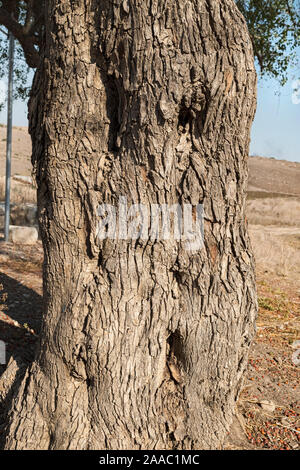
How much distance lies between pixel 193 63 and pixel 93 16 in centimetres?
63

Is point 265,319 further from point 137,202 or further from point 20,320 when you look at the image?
point 137,202

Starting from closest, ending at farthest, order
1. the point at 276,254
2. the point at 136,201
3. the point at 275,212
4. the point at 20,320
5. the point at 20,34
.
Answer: the point at 136,201 → the point at 20,320 → the point at 20,34 → the point at 276,254 → the point at 275,212

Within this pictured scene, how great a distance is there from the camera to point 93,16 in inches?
87.1

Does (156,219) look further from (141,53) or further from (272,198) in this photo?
(272,198)

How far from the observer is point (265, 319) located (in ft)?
15.5

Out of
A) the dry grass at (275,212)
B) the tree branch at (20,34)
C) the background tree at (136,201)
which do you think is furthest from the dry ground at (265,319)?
the tree branch at (20,34)

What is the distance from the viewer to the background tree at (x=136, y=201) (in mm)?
2113

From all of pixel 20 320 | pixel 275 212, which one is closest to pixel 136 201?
pixel 20 320

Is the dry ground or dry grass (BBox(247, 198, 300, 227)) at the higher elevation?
dry grass (BBox(247, 198, 300, 227))

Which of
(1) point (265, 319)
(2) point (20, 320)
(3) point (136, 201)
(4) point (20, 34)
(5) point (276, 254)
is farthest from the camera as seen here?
(5) point (276, 254)

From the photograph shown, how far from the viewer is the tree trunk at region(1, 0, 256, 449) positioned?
2.11m

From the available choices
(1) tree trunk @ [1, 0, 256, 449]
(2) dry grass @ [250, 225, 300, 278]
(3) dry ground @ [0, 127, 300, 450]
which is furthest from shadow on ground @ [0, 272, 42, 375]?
(2) dry grass @ [250, 225, 300, 278]

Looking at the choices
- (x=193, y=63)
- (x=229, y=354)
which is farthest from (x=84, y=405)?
(x=193, y=63)

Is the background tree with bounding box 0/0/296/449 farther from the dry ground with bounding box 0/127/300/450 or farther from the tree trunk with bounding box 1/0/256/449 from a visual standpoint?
the dry ground with bounding box 0/127/300/450
